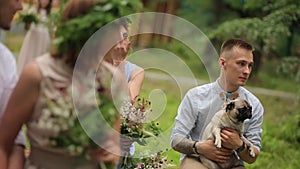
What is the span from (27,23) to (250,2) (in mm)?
1859

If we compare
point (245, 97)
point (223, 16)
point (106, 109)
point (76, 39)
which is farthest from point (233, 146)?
point (223, 16)

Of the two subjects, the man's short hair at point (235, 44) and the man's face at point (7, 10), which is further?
the man's short hair at point (235, 44)

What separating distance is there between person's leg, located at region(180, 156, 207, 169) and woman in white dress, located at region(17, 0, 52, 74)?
1.35 meters

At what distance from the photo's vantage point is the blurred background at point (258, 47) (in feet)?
13.6

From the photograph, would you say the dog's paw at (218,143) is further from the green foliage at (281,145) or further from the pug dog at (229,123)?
the green foliage at (281,145)

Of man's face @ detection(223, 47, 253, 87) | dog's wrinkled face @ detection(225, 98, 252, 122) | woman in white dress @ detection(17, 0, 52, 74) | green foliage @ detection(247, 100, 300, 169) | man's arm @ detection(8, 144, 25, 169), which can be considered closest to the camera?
man's arm @ detection(8, 144, 25, 169)

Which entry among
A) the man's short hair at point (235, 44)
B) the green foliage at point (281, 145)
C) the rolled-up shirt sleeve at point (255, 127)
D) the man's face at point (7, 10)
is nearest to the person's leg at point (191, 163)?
the rolled-up shirt sleeve at point (255, 127)

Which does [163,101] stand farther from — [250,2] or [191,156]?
[250,2]

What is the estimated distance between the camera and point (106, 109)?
212 cm

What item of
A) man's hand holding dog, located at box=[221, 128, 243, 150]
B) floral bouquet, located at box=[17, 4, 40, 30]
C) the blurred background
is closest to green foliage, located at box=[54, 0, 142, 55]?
the blurred background

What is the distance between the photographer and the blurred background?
4.15m

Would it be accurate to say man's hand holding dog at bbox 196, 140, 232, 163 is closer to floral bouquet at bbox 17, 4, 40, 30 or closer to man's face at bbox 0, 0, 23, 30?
man's face at bbox 0, 0, 23, 30

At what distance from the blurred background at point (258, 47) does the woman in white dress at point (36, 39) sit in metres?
0.10

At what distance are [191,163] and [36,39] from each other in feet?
6.18
